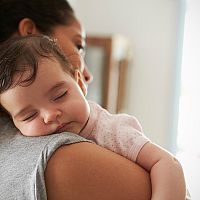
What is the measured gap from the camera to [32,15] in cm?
104

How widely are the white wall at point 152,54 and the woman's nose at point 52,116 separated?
2.30m

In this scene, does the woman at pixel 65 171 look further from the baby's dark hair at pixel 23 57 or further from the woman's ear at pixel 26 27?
the woman's ear at pixel 26 27

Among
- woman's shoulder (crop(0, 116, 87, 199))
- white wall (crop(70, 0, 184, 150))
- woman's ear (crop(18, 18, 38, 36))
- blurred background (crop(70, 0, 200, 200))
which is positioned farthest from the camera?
white wall (crop(70, 0, 184, 150))

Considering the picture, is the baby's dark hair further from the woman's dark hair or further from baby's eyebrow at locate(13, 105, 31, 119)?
the woman's dark hair

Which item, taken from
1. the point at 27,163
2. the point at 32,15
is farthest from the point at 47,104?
the point at 32,15

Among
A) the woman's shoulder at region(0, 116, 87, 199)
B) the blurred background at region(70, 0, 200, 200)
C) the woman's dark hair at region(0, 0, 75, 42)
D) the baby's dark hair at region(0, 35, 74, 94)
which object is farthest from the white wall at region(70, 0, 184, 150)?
the woman's shoulder at region(0, 116, 87, 199)

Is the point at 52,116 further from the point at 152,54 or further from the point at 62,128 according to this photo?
the point at 152,54

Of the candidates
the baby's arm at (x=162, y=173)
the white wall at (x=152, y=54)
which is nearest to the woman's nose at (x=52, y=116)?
the baby's arm at (x=162, y=173)

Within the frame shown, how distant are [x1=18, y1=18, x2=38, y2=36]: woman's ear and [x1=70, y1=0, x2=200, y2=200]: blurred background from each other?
6.44 ft

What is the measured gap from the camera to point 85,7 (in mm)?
3322

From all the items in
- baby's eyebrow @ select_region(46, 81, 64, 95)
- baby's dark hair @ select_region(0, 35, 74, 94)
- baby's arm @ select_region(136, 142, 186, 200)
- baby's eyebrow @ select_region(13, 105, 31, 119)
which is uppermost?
baby's dark hair @ select_region(0, 35, 74, 94)

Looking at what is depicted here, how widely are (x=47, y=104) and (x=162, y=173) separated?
0.25 meters

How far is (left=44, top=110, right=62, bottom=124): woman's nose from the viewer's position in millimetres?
746

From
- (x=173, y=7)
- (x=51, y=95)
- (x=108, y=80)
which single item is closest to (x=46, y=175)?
(x=51, y=95)
